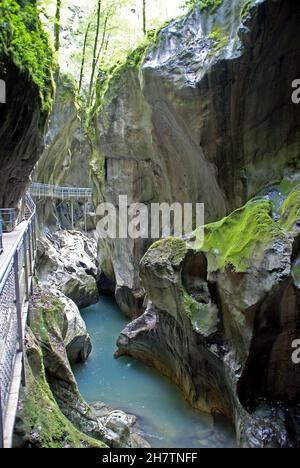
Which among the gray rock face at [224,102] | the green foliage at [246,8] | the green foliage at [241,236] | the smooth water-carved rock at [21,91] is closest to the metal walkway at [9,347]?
the green foliage at [241,236]

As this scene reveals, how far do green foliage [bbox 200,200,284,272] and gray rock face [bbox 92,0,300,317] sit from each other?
191 centimetres

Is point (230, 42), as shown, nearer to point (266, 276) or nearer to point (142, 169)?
point (266, 276)

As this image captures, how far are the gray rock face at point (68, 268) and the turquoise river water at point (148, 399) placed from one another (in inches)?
148

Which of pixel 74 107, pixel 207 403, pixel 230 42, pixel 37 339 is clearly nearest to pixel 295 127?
pixel 230 42

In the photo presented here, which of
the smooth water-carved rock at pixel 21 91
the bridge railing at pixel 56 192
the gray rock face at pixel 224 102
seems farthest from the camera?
the bridge railing at pixel 56 192

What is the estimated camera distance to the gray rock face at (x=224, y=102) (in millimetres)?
9781

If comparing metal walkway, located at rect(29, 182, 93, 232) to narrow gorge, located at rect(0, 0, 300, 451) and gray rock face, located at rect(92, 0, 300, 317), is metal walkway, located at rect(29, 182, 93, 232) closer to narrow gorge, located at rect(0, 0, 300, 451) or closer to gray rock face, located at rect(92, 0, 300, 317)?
narrow gorge, located at rect(0, 0, 300, 451)

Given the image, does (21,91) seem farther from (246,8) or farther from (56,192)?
(56,192)

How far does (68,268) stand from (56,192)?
7649 mm

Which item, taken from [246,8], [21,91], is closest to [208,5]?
[246,8]

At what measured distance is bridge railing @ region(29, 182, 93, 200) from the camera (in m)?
22.7

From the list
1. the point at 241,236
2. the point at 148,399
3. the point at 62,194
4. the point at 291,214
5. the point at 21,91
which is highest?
the point at 21,91

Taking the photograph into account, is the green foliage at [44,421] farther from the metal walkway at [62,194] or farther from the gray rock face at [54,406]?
the metal walkway at [62,194]

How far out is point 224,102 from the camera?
10.8 meters
